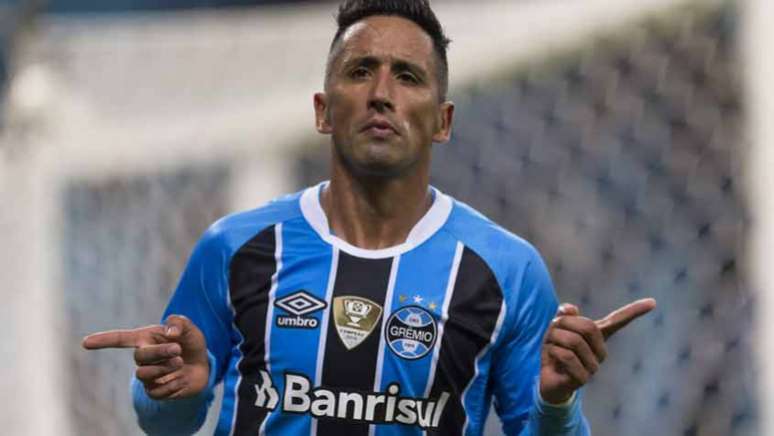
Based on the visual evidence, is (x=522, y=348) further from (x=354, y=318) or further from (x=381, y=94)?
(x=381, y=94)

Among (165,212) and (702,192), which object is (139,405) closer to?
(702,192)

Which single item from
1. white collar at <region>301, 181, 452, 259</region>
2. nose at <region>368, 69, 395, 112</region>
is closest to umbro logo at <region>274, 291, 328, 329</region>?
white collar at <region>301, 181, 452, 259</region>

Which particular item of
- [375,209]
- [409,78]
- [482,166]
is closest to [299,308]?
[375,209]

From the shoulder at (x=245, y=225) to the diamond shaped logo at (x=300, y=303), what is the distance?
0.49 ft

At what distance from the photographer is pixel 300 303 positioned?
2734mm

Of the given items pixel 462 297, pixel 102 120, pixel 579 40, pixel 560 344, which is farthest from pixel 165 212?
pixel 560 344

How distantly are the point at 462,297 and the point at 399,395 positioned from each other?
22 cm

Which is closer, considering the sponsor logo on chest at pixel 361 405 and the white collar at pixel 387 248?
the sponsor logo on chest at pixel 361 405

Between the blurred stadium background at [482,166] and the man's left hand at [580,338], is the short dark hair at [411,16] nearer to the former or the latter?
the man's left hand at [580,338]

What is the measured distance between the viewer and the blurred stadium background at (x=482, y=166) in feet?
11.5

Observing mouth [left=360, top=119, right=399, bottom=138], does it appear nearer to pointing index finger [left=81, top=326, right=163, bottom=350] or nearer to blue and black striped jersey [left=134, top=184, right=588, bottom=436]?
blue and black striped jersey [left=134, top=184, right=588, bottom=436]

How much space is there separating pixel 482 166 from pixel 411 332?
1.77 metres

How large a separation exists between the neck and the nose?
168mm

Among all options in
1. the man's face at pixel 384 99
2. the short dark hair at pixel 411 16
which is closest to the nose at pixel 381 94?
the man's face at pixel 384 99
